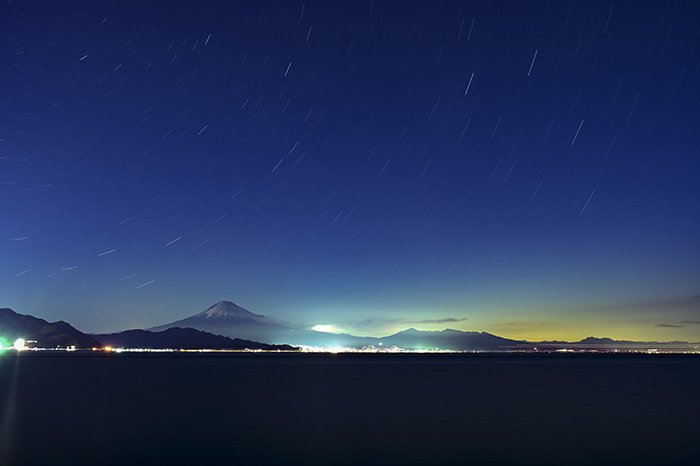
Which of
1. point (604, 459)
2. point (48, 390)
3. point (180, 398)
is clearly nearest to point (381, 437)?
point (604, 459)

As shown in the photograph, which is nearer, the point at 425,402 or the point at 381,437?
the point at 381,437

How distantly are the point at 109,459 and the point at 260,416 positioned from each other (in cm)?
1986

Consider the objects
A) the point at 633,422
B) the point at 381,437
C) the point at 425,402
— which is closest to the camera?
the point at 381,437

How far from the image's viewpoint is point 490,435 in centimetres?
4094

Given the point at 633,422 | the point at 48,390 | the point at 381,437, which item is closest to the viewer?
the point at 381,437

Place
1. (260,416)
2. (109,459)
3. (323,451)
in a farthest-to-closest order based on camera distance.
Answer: (260,416) → (323,451) → (109,459)

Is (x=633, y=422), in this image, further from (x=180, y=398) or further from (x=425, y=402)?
(x=180, y=398)

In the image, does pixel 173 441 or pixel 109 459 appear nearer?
pixel 109 459

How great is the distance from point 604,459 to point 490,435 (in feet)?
29.7

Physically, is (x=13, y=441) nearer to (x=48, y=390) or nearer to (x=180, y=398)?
(x=180, y=398)

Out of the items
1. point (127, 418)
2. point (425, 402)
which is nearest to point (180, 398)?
point (127, 418)

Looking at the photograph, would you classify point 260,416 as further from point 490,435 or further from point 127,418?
point 490,435

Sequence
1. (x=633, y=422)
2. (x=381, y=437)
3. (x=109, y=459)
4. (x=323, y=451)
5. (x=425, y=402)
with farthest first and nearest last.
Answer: (x=425, y=402) → (x=633, y=422) → (x=381, y=437) → (x=323, y=451) → (x=109, y=459)

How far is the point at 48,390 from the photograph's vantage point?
257 feet
